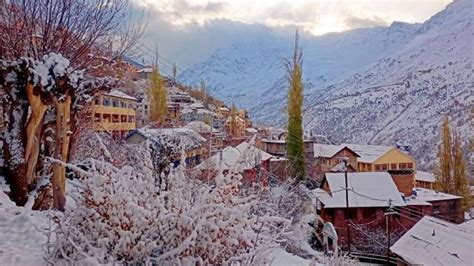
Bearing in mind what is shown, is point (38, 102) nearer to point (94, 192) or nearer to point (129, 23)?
point (129, 23)

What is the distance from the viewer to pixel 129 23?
6047 millimetres

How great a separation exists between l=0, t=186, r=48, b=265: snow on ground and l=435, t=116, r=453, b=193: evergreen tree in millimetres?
17579

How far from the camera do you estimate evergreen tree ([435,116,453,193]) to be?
60.9ft

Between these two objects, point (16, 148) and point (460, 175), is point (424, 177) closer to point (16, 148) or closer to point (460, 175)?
point (460, 175)

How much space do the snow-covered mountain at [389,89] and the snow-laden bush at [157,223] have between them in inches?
718

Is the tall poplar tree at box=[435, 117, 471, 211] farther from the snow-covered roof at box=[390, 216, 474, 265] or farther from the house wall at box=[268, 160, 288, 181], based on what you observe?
the snow-covered roof at box=[390, 216, 474, 265]

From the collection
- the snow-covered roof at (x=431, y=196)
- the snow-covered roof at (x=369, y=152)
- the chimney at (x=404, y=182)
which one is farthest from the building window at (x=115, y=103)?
the snow-covered roof at (x=431, y=196)

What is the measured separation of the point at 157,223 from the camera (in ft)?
8.36

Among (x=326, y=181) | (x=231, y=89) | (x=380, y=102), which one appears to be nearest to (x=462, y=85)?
(x=380, y=102)

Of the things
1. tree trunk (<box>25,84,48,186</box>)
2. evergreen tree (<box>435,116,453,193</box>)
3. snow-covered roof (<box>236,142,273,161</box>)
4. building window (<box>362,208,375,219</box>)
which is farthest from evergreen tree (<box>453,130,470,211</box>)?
tree trunk (<box>25,84,48,186</box>)

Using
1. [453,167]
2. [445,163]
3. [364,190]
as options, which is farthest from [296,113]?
[453,167]

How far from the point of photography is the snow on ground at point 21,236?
308 centimetres

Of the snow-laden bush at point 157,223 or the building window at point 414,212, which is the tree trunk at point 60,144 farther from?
the building window at point 414,212

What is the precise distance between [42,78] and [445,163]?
1764cm
